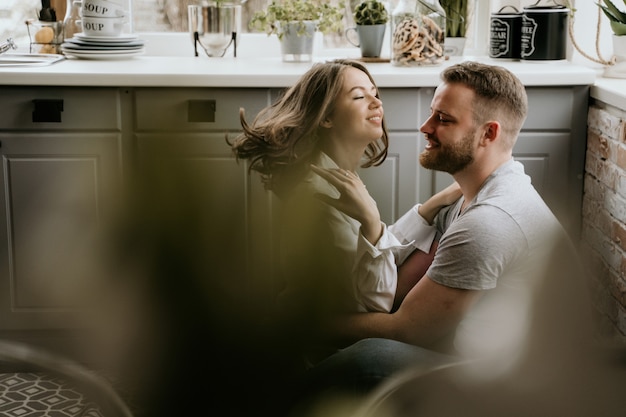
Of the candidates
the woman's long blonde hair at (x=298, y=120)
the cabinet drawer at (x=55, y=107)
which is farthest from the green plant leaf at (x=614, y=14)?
the cabinet drawer at (x=55, y=107)

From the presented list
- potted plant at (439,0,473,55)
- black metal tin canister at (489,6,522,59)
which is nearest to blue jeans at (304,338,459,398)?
black metal tin canister at (489,6,522,59)

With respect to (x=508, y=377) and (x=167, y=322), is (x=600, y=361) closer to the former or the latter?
(x=508, y=377)

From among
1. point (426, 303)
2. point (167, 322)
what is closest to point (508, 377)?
point (167, 322)

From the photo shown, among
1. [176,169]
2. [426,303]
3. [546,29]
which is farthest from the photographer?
[546,29]

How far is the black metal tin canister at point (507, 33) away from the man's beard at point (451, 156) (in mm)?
1357

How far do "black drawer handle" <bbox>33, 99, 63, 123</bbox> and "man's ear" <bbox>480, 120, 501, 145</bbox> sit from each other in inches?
53.3

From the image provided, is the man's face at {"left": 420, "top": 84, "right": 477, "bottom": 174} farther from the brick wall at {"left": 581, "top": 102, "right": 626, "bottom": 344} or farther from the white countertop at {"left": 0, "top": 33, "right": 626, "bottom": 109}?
the white countertop at {"left": 0, "top": 33, "right": 626, "bottom": 109}

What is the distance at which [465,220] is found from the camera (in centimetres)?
141

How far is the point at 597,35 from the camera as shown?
2.76 m

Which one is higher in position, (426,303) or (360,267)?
(360,267)

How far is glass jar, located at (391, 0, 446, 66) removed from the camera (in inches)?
106

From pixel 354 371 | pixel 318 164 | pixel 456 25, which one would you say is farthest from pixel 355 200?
pixel 456 25

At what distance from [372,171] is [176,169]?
7.72ft

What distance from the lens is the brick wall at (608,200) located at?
2145 millimetres
